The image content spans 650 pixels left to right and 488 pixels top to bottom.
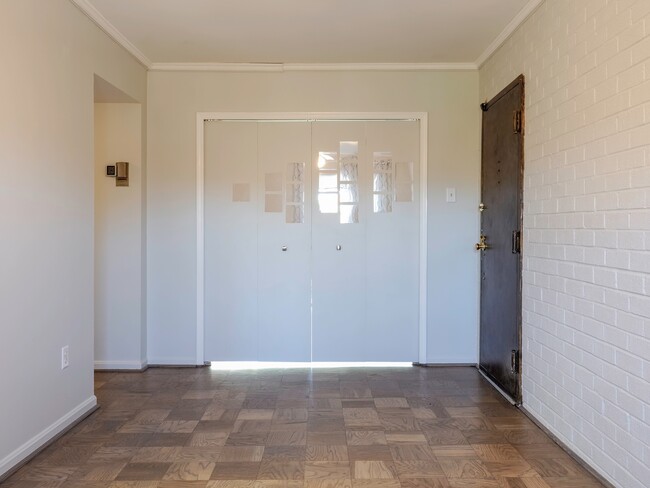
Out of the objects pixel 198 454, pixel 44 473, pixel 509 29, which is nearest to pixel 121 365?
pixel 44 473

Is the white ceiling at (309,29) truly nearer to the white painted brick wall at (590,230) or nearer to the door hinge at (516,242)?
the white painted brick wall at (590,230)

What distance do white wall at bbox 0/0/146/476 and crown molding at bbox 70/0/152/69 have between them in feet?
0.17

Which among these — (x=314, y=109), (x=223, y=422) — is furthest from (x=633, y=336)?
(x=314, y=109)

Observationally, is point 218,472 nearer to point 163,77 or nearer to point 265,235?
point 265,235

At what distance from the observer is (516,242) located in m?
2.87

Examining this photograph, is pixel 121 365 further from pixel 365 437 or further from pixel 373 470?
pixel 373 470

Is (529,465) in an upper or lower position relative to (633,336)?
lower

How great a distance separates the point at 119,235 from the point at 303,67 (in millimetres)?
2034

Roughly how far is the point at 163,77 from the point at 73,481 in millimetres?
2979


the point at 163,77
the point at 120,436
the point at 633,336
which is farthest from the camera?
the point at 163,77

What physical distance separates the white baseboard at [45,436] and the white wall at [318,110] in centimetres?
97

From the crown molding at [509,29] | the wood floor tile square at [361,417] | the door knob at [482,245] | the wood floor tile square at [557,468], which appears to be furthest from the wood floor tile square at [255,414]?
the crown molding at [509,29]

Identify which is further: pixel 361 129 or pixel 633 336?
pixel 361 129

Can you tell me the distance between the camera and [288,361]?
372 centimetres
